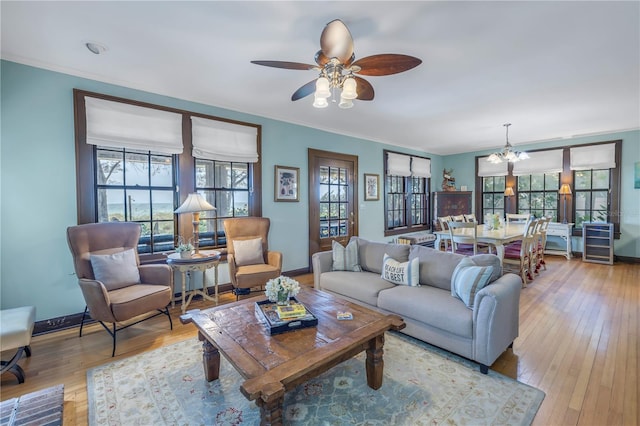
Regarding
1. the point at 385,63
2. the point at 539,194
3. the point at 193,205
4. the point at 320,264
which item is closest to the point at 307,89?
the point at 385,63

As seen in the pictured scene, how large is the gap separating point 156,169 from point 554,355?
15.0 feet

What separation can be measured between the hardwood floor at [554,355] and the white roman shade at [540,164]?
3.57m

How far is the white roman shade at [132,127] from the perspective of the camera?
3.06 m

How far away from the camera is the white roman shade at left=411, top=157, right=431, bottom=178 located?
23.9 feet

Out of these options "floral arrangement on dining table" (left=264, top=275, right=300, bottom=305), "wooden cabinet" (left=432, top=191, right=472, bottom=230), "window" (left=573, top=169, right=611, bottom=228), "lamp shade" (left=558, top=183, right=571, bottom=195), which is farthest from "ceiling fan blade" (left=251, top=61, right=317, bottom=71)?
"window" (left=573, top=169, right=611, bottom=228)

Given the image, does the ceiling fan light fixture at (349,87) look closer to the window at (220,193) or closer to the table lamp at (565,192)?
the window at (220,193)

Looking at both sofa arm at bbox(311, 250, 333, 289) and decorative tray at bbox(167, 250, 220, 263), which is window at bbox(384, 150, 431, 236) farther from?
decorative tray at bbox(167, 250, 220, 263)

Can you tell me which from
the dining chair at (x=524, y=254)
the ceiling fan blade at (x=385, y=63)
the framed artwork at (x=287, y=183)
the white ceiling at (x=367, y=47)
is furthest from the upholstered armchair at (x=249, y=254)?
the dining chair at (x=524, y=254)

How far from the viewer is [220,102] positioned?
3.88 metres

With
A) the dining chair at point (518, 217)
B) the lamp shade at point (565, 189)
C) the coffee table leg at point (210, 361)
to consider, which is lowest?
the coffee table leg at point (210, 361)

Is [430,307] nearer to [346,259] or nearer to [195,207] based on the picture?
[346,259]

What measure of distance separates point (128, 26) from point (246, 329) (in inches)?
98.2

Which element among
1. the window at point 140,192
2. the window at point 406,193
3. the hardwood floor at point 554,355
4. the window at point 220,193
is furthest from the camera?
the window at point 406,193

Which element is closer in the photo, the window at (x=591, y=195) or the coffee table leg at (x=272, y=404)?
the coffee table leg at (x=272, y=404)
